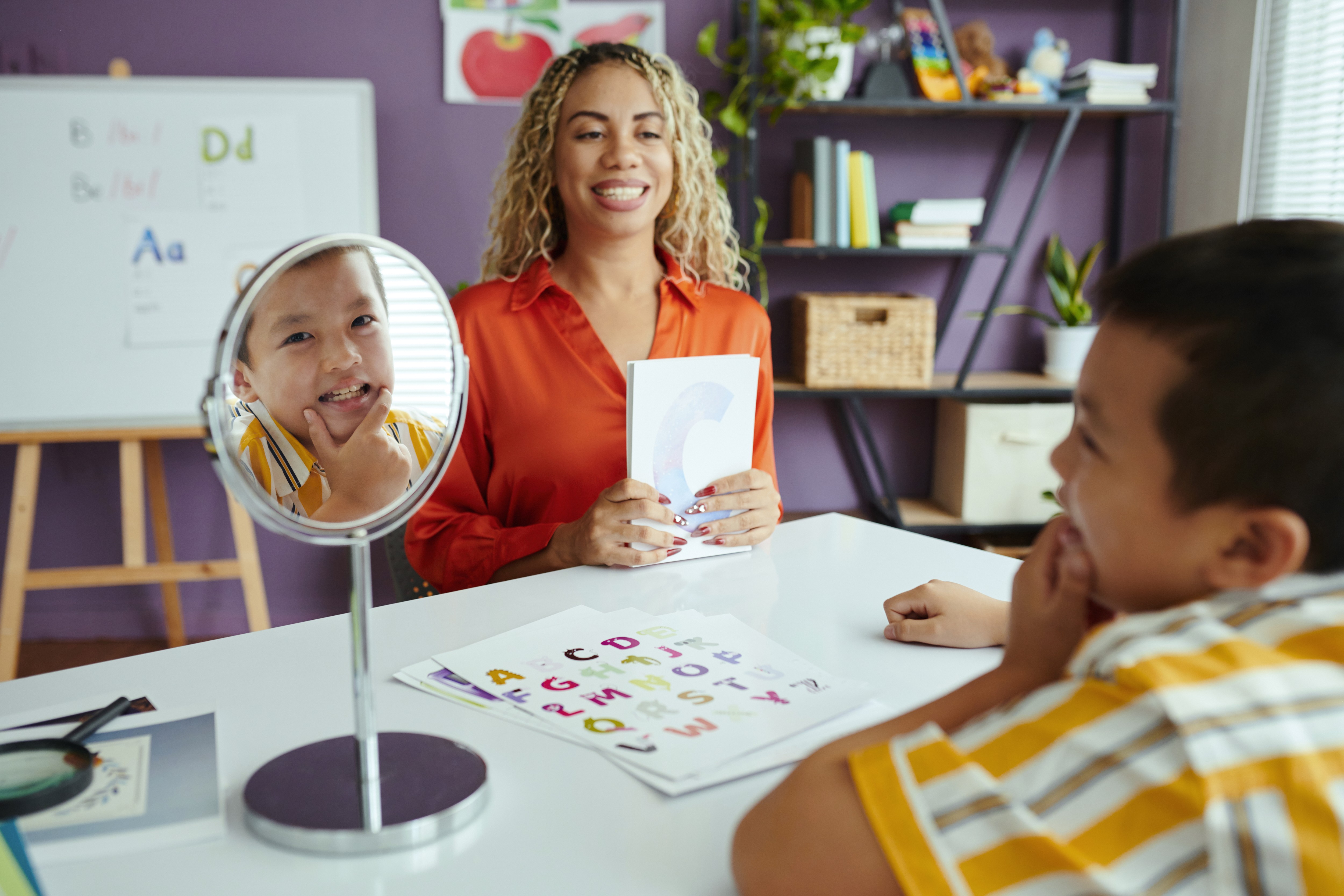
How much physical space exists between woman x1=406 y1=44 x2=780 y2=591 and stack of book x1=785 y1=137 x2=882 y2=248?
3.20 ft

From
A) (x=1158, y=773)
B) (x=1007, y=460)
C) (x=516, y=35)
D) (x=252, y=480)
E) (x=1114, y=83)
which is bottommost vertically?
(x=1007, y=460)

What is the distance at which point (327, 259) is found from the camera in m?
0.63

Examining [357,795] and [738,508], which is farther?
[738,508]

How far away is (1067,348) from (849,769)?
8.67ft

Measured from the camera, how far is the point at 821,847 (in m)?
0.53

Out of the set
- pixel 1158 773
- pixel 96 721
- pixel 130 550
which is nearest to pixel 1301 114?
pixel 1158 773

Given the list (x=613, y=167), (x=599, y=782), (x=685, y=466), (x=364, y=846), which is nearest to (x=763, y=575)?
(x=685, y=466)

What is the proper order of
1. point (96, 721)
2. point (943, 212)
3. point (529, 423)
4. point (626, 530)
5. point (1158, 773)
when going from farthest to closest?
point (943, 212)
point (529, 423)
point (626, 530)
point (96, 721)
point (1158, 773)

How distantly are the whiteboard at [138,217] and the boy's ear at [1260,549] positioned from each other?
259cm

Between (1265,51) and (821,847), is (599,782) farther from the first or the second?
(1265,51)

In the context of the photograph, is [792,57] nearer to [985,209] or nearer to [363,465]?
[985,209]

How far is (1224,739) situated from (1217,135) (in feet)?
9.49

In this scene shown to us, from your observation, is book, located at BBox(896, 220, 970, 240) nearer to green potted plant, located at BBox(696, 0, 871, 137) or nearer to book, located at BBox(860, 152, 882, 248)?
book, located at BBox(860, 152, 882, 248)

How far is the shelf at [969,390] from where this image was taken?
8.98 ft
